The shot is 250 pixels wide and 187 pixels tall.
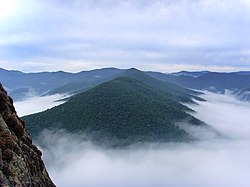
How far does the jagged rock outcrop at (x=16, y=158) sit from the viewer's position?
2685cm

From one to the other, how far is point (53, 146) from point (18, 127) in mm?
163193

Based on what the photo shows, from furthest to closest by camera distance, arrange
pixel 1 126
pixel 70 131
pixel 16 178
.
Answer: pixel 70 131 → pixel 1 126 → pixel 16 178

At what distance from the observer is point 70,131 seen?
192250mm

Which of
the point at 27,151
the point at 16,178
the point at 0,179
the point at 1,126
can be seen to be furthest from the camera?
the point at 27,151

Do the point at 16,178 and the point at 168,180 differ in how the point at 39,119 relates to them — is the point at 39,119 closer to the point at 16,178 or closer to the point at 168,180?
the point at 168,180

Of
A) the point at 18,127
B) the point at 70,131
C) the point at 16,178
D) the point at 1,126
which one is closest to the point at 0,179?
the point at 16,178

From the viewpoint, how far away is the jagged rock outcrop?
88.1ft

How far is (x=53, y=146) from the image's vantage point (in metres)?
195

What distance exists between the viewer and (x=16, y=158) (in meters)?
29.1

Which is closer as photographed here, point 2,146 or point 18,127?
point 2,146

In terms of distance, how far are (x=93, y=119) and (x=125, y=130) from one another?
18.5 meters

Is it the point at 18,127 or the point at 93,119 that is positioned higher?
the point at 18,127

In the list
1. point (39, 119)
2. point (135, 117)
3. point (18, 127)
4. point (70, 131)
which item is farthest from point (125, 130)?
point (18, 127)

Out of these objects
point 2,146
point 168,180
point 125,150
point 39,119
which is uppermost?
point 2,146
